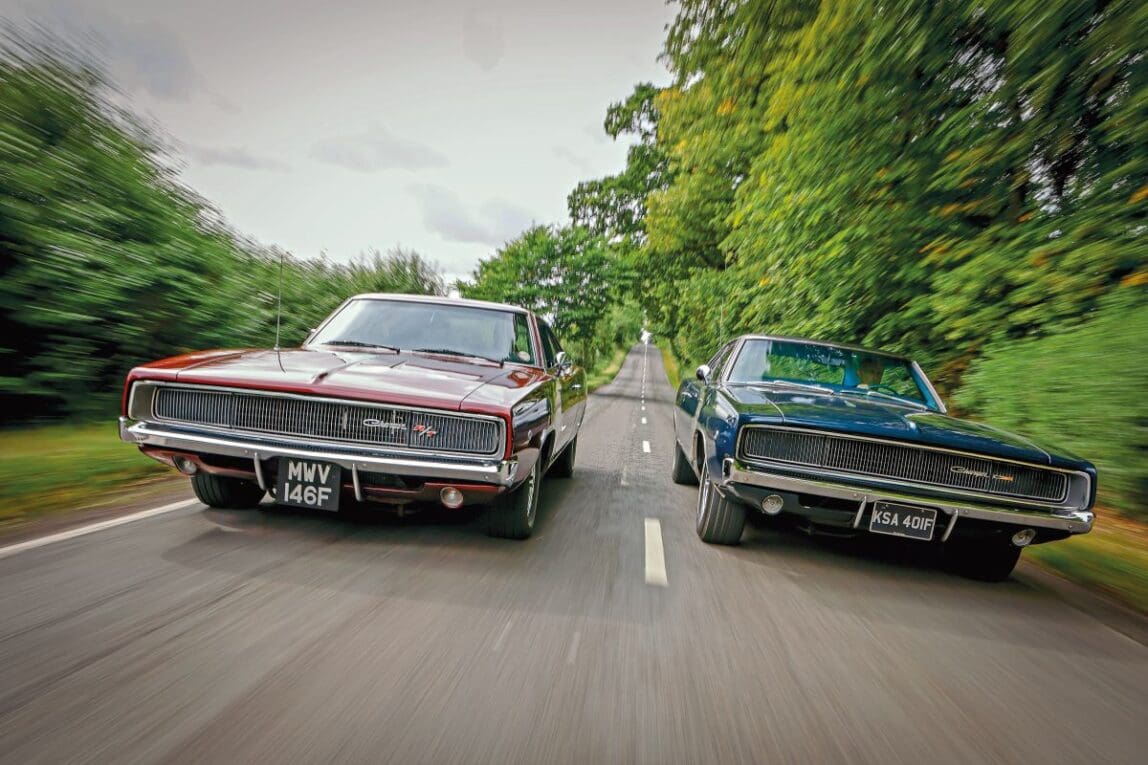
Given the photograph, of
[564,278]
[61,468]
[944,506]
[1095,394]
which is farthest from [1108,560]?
[564,278]

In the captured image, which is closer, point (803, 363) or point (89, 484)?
point (89, 484)

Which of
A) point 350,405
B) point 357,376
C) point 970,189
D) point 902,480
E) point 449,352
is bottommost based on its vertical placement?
point 902,480

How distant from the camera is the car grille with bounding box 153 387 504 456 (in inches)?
134

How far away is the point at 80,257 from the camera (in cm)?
637

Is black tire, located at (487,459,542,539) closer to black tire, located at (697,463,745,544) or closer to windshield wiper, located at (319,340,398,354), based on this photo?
black tire, located at (697,463,745,544)

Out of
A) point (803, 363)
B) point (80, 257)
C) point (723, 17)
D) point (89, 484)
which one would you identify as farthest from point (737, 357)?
point (723, 17)

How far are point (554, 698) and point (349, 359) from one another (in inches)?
105

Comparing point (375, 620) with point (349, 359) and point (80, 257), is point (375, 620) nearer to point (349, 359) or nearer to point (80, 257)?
point (349, 359)

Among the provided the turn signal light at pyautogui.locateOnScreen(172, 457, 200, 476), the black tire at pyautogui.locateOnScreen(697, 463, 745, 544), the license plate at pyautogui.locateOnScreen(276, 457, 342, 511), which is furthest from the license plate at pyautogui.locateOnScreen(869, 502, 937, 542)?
the turn signal light at pyautogui.locateOnScreen(172, 457, 200, 476)

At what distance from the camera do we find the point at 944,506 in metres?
3.58

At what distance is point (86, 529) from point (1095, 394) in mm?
8221

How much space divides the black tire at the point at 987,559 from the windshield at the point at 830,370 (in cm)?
129

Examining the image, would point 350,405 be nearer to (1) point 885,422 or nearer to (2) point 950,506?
(1) point 885,422

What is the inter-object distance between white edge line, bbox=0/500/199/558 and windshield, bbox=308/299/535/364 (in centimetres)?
145
